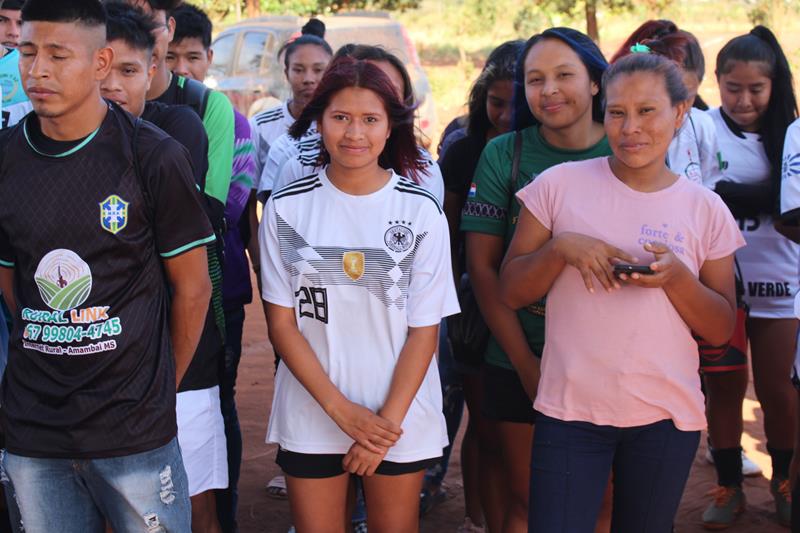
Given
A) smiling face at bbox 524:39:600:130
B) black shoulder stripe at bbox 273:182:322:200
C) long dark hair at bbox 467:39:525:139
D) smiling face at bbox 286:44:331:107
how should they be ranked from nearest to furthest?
1. black shoulder stripe at bbox 273:182:322:200
2. smiling face at bbox 524:39:600:130
3. long dark hair at bbox 467:39:525:139
4. smiling face at bbox 286:44:331:107

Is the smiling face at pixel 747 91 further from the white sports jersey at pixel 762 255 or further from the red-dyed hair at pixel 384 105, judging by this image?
the red-dyed hair at pixel 384 105

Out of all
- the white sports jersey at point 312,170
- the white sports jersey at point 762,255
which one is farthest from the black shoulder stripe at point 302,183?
the white sports jersey at point 762,255

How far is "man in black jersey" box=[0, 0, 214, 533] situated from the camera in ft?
9.71

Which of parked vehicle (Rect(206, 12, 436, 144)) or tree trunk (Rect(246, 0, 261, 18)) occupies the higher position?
tree trunk (Rect(246, 0, 261, 18))

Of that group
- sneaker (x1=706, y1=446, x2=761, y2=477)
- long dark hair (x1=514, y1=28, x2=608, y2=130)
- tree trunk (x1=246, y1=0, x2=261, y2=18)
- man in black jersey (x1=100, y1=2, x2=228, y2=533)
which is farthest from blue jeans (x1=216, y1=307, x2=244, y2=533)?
tree trunk (x1=246, y1=0, x2=261, y2=18)

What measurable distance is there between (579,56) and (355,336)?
4.70ft

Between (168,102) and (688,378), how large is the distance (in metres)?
2.39

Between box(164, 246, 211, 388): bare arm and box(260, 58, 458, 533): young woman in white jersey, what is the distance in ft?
1.19

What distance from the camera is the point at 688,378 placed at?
11.1 ft

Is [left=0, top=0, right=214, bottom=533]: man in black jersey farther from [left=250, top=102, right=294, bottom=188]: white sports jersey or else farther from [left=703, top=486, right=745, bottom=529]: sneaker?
[left=703, top=486, right=745, bottom=529]: sneaker

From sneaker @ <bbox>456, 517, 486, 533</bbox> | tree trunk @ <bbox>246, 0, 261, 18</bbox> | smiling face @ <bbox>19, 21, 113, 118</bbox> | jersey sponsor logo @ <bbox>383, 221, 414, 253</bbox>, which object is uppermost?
tree trunk @ <bbox>246, 0, 261, 18</bbox>

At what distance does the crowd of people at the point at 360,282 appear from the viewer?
9.83ft

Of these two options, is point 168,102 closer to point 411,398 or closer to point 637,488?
point 411,398

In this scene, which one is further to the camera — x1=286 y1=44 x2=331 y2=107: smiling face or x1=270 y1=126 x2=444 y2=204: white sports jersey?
x1=286 y1=44 x2=331 y2=107: smiling face
